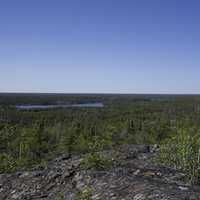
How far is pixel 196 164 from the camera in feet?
35.7

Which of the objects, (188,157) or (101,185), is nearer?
(101,185)

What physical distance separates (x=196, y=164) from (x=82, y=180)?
3.73 metres

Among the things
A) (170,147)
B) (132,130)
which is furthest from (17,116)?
(170,147)

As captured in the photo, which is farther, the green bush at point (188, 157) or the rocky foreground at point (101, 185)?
the green bush at point (188, 157)

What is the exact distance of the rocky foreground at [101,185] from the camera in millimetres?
8617

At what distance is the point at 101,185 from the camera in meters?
9.95

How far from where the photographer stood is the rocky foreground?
339 inches

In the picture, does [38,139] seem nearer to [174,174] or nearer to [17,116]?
[174,174]

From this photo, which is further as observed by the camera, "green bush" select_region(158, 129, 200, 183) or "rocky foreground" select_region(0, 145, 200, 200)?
"green bush" select_region(158, 129, 200, 183)

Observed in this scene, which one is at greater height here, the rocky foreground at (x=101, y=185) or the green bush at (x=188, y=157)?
the green bush at (x=188, y=157)

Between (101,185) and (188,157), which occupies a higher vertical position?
(188,157)

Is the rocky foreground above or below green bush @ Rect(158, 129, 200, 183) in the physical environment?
below

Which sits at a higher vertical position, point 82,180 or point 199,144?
point 199,144

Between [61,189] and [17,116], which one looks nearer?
[61,189]
